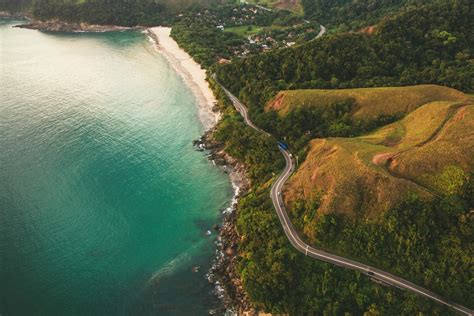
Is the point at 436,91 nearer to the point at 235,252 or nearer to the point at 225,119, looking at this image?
the point at 225,119

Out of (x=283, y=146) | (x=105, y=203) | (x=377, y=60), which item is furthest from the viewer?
(x=377, y=60)

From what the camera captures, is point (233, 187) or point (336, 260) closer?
point (336, 260)

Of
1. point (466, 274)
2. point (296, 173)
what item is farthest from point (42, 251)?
point (466, 274)

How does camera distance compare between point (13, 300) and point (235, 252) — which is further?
point (235, 252)

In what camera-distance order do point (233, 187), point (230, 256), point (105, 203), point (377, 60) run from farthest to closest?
point (377, 60)
point (233, 187)
point (105, 203)
point (230, 256)

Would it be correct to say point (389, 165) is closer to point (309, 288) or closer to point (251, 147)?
point (309, 288)

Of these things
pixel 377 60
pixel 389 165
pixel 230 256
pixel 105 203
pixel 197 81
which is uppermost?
pixel 377 60

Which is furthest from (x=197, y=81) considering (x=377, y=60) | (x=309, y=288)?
(x=309, y=288)
